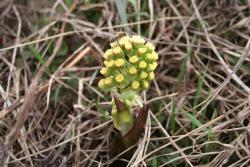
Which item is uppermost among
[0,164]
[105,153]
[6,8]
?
[6,8]

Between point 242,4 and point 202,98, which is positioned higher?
point 242,4

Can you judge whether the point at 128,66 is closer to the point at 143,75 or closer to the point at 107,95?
the point at 143,75

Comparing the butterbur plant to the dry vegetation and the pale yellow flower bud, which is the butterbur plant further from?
the dry vegetation

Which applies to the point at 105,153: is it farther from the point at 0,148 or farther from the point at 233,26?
the point at 233,26

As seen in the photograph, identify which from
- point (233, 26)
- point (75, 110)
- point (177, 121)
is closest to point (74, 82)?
point (75, 110)

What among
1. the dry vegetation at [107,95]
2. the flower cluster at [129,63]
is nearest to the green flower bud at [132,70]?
the flower cluster at [129,63]


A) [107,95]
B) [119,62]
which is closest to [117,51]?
[119,62]

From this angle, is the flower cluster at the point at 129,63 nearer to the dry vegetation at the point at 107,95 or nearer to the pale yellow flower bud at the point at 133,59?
the pale yellow flower bud at the point at 133,59
